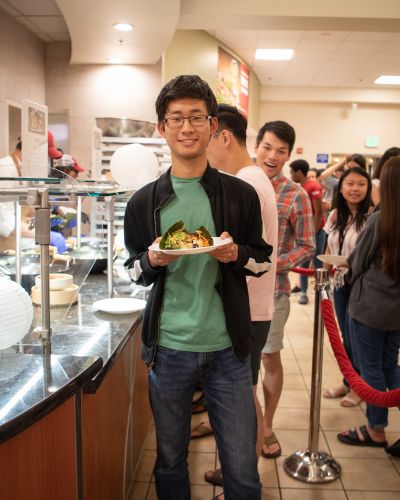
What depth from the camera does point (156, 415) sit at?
5.54 feet

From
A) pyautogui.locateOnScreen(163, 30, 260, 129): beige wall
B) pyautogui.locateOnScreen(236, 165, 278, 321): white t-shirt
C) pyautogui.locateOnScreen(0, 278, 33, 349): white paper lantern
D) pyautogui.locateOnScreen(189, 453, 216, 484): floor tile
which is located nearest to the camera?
pyautogui.locateOnScreen(0, 278, 33, 349): white paper lantern

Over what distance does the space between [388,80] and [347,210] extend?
30.2 feet

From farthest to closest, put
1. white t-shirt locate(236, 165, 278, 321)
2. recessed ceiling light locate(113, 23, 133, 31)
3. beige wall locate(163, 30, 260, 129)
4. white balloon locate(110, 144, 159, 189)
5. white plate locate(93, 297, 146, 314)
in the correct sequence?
beige wall locate(163, 30, 260, 129), recessed ceiling light locate(113, 23, 133, 31), white balloon locate(110, 144, 159, 189), white plate locate(93, 297, 146, 314), white t-shirt locate(236, 165, 278, 321)

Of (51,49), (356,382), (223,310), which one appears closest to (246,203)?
(223,310)

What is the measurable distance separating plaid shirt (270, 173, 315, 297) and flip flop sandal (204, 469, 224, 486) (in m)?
0.89

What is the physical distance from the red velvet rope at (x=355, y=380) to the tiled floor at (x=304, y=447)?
0.52 metres

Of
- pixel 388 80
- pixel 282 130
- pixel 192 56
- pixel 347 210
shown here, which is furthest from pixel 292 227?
pixel 388 80

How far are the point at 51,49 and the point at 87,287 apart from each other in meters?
5.80

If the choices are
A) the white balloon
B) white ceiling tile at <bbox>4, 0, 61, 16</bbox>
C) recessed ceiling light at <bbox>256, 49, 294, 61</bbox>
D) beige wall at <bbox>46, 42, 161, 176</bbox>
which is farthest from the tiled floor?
recessed ceiling light at <bbox>256, 49, 294, 61</bbox>

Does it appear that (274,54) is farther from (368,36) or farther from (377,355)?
(377,355)

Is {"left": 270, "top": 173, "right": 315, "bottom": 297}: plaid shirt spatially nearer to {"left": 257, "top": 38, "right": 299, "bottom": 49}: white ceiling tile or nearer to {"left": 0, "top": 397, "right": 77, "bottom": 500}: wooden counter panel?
{"left": 0, "top": 397, "right": 77, "bottom": 500}: wooden counter panel

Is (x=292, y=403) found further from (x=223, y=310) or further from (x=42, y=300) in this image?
(x=42, y=300)

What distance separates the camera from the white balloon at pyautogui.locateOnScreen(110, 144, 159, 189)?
3.33 metres

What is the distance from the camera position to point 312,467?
257 centimetres
